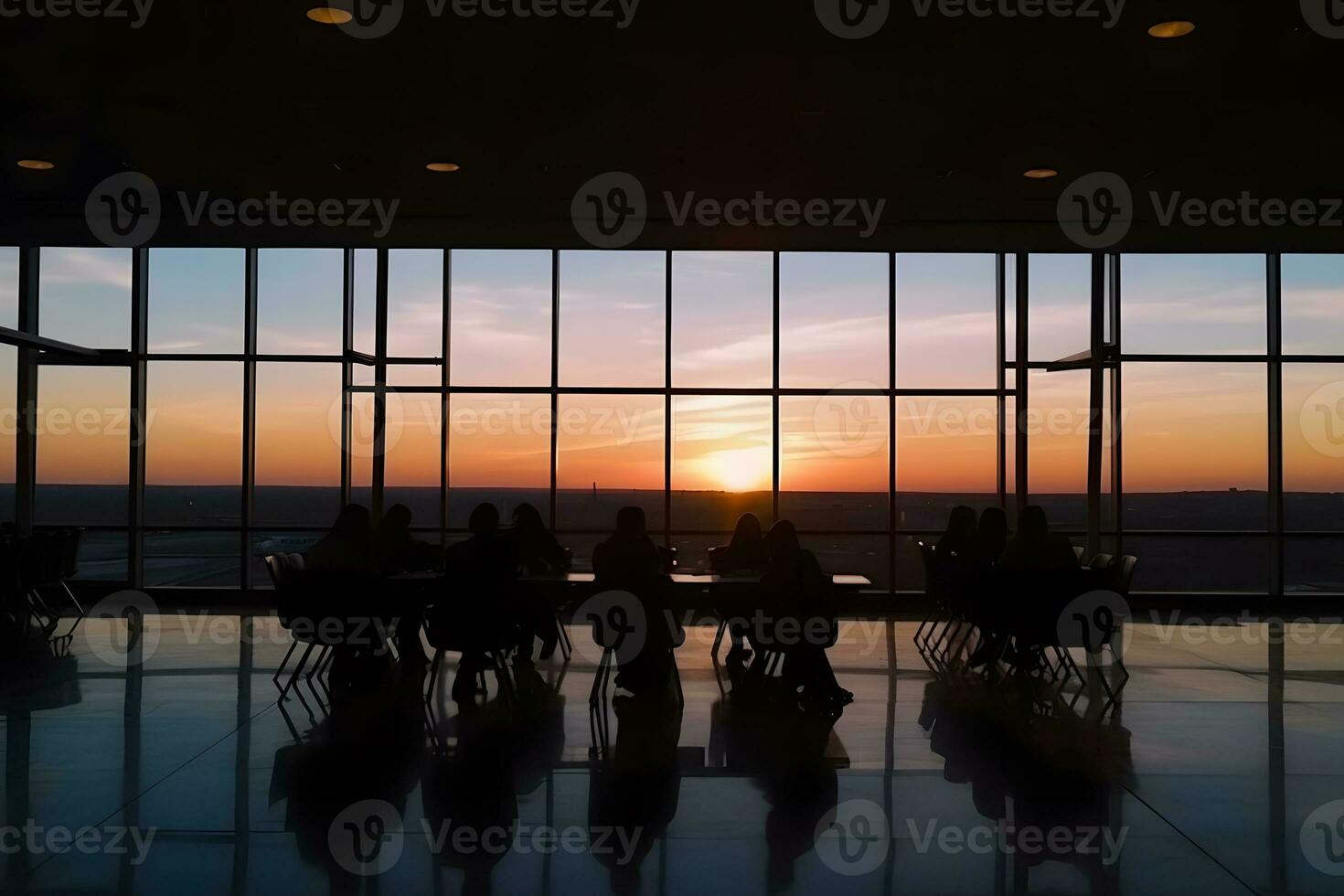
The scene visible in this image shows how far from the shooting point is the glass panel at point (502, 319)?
12.4 metres

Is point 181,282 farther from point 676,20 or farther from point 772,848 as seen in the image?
point 772,848

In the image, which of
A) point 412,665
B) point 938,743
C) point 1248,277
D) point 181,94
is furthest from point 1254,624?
point 181,94

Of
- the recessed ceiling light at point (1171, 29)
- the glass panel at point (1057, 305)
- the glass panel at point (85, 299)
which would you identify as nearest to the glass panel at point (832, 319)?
the glass panel at point (1057, 305)

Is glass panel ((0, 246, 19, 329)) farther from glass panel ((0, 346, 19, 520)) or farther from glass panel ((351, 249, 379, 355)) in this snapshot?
glass panel ((351, 249, 379, 355))

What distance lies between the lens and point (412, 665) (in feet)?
26.0

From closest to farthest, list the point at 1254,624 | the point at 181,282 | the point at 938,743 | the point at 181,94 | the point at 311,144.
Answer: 1. the point at 938,743
2. the point at 181,94
3. the point at 311,144
4. the point at 1254,624
5. the point at 181,282

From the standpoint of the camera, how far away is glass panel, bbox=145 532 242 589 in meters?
21.7

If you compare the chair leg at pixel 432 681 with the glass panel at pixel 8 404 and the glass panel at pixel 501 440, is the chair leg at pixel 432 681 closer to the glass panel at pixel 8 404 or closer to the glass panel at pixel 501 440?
the glass panel at pixel 501 440

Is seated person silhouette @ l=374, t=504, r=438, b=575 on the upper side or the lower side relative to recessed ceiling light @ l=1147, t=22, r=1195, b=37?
lower

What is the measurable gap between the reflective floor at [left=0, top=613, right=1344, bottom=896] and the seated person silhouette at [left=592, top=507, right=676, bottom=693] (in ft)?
0.79

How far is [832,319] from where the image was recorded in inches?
502

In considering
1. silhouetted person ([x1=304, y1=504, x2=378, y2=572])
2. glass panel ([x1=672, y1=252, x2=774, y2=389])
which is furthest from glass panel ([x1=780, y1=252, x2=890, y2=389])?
silhouetted person ([x1=304, y1=504, x2=378, y2=572])

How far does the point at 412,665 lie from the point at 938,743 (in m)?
4.03

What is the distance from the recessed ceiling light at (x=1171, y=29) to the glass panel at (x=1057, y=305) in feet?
23.8
